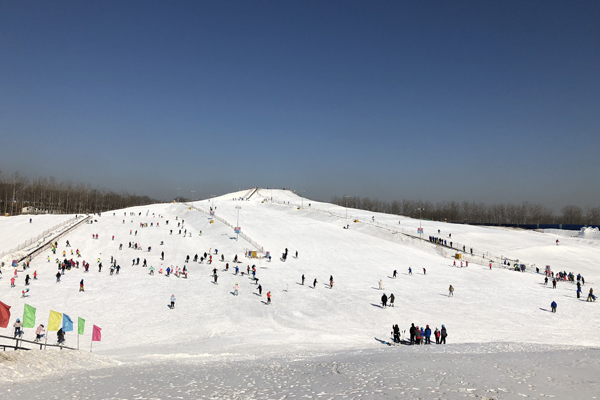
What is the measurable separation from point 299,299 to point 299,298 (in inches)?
8.6

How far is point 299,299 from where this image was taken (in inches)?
968

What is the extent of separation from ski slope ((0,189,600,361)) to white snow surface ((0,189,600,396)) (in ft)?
0.32

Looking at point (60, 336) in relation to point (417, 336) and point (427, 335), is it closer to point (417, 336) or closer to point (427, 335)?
point (417, 336)

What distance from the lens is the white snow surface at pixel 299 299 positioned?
16.6 metres

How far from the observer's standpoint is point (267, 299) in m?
23.9

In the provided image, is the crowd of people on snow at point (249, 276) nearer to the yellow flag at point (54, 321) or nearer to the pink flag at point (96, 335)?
the pink flag at point (96, 335)

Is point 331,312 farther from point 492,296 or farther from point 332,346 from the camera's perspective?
point 492,296

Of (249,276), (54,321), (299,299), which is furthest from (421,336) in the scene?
(249,276)

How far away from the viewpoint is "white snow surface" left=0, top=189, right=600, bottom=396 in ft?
54.5

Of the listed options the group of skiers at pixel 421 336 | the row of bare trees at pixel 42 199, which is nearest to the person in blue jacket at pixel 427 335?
the group of skiers at pixel 421 336

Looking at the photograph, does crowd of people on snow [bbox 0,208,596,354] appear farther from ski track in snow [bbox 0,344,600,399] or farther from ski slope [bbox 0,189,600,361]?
ski track in snow [bbox 0,344,600,399]

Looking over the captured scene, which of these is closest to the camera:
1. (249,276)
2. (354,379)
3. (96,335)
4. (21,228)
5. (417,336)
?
(354,379)

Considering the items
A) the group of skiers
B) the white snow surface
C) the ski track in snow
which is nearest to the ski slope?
the white snow surface

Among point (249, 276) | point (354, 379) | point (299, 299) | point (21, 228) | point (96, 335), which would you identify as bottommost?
point (299, 299)
